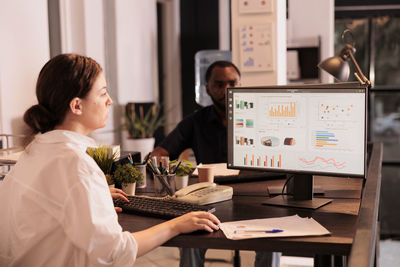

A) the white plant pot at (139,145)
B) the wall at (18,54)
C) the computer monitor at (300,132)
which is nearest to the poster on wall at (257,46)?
the computer monitor at (300,132)

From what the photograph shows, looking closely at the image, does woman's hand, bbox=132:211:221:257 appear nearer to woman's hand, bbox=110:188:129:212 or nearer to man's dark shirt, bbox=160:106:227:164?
woman's hand, bbox=110:188:129:212

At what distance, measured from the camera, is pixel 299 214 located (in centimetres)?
172

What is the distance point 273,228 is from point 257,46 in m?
2.07

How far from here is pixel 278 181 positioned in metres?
2.28

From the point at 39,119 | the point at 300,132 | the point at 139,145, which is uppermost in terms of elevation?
the point at 39,119

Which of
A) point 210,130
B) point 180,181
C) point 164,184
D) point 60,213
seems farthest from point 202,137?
point 60,213

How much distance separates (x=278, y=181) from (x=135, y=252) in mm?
1039

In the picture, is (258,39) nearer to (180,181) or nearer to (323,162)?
(180,181)

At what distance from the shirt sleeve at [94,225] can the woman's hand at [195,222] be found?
22cm

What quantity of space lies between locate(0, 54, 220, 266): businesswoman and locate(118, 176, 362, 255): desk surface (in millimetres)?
66

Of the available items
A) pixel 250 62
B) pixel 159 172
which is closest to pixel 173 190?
pixel 159 172

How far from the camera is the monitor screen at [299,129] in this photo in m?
1.76

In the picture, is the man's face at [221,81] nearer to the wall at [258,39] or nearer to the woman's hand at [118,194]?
the wall at [258,39]

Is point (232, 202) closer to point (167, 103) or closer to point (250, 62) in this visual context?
point (250, 62)
